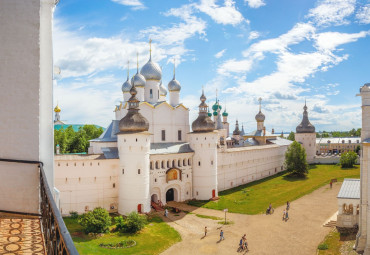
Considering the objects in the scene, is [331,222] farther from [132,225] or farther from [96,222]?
[96,222]

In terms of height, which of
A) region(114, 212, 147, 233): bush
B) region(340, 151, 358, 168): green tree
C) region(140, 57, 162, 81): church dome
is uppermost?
region(140, 57, 162, 81): church dome

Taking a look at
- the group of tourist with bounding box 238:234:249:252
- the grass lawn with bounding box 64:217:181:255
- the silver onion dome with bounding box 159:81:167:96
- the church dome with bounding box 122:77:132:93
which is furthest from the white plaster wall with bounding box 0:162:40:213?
the silver onion dome with bounding box 159:81:167:96

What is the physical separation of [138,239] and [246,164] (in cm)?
1881

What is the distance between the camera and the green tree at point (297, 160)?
110 feet

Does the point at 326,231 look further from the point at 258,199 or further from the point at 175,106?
the point at 175,106

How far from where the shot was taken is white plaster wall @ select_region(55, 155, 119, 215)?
19.6 metres

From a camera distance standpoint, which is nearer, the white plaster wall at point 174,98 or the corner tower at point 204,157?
the corner tower at point 204,157

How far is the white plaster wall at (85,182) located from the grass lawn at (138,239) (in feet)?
4.68

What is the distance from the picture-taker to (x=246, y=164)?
32688 mm

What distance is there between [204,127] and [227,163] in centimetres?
608

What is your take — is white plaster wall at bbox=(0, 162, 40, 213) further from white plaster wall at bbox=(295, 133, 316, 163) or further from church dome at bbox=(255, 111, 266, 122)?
white plaster wall at bbox=(295, 133, 316, 163)

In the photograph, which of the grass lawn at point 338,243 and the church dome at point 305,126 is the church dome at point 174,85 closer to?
the grass lawn at point 338,243

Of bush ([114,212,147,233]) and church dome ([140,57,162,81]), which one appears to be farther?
church dome ([140,57,162,81])

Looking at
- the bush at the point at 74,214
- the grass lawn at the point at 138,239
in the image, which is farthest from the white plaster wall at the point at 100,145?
the grass lawn at the point at 138,239
